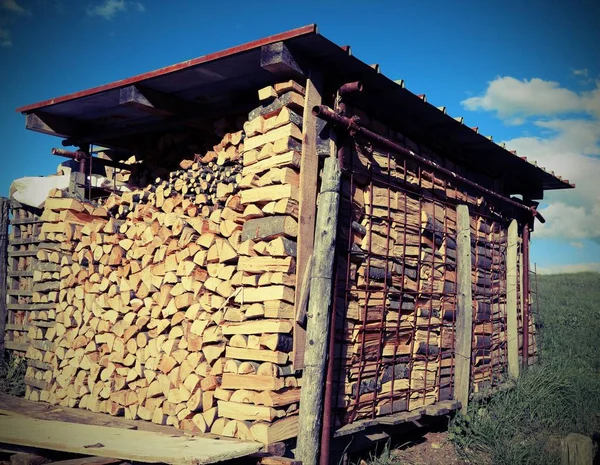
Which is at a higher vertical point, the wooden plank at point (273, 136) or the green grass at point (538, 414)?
the wooden plank at point (273, 136)

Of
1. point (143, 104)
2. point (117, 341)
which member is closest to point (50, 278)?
point (117, 341)

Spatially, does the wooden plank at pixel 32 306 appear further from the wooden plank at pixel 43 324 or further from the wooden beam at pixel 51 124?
the wooden beam at pixel 51 124

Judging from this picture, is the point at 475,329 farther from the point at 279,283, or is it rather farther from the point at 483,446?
the point at 279,283

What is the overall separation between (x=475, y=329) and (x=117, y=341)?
13.7 ft

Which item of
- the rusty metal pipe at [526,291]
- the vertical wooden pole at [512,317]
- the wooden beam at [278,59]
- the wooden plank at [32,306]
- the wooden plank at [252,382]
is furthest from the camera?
the rusty metal pipe at [526,291]

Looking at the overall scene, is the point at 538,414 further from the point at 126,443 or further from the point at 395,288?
the point at 126,443

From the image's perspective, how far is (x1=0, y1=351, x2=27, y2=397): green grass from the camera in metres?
5.97

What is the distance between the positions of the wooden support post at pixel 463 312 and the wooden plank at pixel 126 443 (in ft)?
9.88

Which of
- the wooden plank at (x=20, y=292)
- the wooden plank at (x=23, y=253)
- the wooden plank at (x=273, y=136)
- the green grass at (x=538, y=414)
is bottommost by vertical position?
the green grass at (x=538, y=414)

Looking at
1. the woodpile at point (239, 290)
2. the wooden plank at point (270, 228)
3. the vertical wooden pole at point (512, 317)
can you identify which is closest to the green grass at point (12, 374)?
the woodpile at point (239, 290)

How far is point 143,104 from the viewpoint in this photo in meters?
4.95

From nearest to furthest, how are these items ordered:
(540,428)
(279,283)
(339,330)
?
(279,283) < (339,330) < (540,428)

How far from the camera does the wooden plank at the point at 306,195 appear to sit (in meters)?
4.04

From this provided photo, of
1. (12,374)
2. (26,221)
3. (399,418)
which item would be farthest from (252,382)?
(26,221)
